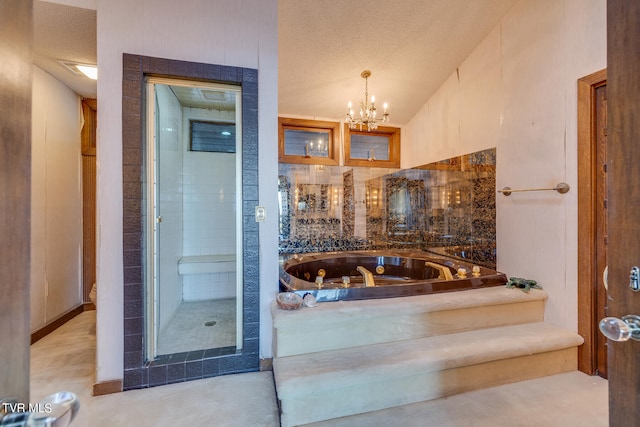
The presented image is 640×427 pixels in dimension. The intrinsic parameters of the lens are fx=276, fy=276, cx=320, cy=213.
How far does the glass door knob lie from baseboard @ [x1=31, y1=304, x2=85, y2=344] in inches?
137

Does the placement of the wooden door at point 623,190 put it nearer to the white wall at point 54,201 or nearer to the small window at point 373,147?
the small window at point 373,147

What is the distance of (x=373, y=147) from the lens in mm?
3693

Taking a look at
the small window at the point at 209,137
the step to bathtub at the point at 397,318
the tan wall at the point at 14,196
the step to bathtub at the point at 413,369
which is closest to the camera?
the tan wall at the point at 14,196

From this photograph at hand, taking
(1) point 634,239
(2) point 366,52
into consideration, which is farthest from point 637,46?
(2) point 366,52

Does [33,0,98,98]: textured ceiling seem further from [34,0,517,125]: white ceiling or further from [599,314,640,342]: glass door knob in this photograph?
[599,314,640,342]: glass door knob

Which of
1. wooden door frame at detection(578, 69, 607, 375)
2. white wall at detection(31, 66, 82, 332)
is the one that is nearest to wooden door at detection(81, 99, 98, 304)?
white wall at detection(31, 66, 82, 332)

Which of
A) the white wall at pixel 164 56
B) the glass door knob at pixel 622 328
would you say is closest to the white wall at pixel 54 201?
the white wall at pixel 164 56

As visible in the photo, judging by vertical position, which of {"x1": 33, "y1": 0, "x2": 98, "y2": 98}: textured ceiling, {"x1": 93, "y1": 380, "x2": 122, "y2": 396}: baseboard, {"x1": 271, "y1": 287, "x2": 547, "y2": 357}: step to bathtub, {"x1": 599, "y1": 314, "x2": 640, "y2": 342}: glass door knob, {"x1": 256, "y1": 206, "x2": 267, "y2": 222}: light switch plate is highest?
{"x1": 33, "y1": 0, "x2": 98, "y2": 98}: textured ceiling

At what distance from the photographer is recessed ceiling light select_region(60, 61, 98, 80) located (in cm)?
227

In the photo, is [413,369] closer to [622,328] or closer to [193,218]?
[622,328]

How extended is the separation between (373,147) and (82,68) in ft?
10.1

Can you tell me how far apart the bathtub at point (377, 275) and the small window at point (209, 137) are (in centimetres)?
141

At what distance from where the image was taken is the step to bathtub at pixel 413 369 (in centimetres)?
143

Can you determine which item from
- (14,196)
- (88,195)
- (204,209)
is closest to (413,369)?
(14,196)
